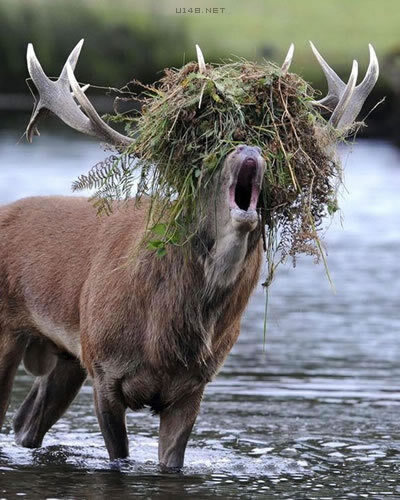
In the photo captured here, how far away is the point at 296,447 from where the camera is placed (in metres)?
9.43

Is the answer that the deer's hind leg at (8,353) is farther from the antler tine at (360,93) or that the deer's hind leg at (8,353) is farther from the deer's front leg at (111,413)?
the antler tine at (360,93)

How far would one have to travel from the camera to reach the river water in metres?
8.27

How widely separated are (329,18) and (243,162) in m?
56.3

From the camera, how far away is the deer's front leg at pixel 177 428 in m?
8.48

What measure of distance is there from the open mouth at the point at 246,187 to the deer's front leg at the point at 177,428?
1.45 metres

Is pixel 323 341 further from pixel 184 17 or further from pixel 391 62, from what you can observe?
pixel 184 17

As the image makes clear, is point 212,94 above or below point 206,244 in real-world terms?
above

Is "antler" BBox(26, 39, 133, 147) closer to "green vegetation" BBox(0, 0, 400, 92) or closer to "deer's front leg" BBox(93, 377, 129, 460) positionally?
"deer's front leg" BBox(93, 377, 129, 460)

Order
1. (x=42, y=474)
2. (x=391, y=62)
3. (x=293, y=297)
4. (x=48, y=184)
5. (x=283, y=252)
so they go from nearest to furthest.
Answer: (x=283, y=252) < (x=42, y=474) < (x=293, y=297) < (x=48, y=184) < (x=391, y=62)

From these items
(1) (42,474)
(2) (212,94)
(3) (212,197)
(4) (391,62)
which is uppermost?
(4) (391,62)

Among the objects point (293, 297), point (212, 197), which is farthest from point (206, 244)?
point (293, 297)

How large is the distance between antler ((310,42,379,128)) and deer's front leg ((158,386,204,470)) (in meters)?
1.79

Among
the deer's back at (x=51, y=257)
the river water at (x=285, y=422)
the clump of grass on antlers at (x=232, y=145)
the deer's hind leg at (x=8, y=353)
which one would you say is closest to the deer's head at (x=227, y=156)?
the clump of grass on antlers at (x=232, y=145)

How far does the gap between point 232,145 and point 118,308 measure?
1.28 m
